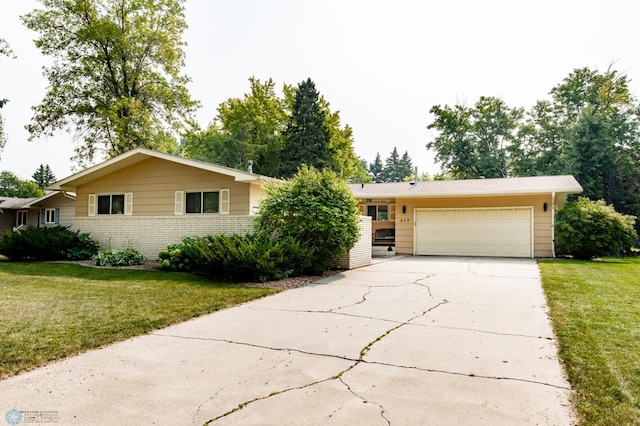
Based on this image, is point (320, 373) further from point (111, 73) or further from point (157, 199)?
point (111, 73)

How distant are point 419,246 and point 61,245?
13.1 metres

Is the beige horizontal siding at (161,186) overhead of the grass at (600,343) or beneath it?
overhead

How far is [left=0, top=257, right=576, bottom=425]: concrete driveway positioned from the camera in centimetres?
262

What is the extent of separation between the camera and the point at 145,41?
920 inches

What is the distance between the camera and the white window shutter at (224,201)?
1272 centimetres

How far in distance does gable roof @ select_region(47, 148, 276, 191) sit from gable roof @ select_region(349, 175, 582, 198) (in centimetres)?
592

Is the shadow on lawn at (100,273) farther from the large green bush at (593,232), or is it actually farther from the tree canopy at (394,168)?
the tree canopy at (394,168)

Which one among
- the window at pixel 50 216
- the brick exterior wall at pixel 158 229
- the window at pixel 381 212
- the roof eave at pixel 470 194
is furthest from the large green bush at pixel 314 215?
the window at pixel 50 216

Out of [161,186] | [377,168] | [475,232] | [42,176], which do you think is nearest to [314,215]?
[161,186]

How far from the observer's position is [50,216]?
2267 cm

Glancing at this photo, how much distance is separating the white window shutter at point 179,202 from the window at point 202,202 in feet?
0.50

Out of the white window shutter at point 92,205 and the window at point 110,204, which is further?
the white window shutter at point 92,205

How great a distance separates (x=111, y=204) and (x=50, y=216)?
1127 cm

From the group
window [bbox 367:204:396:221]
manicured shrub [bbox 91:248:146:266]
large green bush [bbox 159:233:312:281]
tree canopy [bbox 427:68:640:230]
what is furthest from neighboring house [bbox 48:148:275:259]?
tree canopy [bbox 427:68:640:230]
